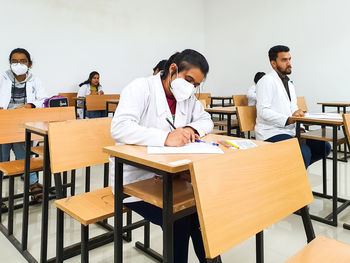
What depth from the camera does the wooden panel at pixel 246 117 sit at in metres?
2.44

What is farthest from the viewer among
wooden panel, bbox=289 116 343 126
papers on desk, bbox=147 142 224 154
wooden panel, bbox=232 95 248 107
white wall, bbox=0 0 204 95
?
white wall, bbox=0 0 204 95

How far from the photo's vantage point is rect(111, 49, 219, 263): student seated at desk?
120 centimetres

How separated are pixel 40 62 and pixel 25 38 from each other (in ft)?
1.42

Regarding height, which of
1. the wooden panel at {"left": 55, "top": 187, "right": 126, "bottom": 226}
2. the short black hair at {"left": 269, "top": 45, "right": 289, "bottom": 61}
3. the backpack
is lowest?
the wooden panel at {"left": 55, "top": 187, "right": 126, "bottom": 226}

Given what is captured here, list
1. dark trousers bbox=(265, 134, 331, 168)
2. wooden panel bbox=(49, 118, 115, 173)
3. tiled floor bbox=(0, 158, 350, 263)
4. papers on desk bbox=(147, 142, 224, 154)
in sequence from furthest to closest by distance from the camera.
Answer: dark trousers bbox=(265, 134, 331, 168), tiled floor bbox=(0, 158, 350, 263), wooden panel bbox=(49, 118, 115, 173), papers on desk bbox=(147, 142, 224, 154)

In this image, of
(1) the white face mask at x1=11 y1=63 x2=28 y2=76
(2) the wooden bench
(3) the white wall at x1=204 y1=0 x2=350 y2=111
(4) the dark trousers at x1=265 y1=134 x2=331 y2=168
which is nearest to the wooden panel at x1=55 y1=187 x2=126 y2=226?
(2) the wooden bench

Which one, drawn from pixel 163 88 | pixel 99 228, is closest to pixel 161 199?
pixel 163 88

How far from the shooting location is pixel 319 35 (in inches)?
206

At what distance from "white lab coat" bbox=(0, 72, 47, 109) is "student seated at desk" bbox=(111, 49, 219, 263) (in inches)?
66.8

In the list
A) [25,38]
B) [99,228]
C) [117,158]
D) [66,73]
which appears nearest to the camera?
[117,158]

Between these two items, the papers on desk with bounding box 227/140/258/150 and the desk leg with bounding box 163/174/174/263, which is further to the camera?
the papers on desk with bounding box 227/140/258/150

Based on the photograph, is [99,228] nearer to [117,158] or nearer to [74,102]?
[117,158]

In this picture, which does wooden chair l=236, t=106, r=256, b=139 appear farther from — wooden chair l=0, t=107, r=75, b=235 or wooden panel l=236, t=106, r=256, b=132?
wooden chair l=0, t=107, r=75, b=235

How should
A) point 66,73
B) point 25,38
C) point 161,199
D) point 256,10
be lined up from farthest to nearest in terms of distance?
point 256,10 < point 66,73 < point 25,38 < point 161,199
